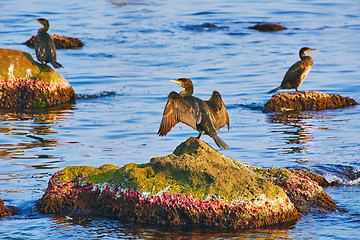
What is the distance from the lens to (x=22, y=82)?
1419 centimetres

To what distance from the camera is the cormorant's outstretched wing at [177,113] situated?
7.93 meters

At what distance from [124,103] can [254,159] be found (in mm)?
5816

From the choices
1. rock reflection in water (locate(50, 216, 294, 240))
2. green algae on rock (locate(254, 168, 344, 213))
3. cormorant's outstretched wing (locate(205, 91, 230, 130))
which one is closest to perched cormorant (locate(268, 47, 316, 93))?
cormorant's outstretched wing (locate(205, 91, 230, 130))

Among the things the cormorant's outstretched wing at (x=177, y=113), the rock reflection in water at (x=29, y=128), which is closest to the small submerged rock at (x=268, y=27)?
the rock reflection in water at (x=29, y=128)

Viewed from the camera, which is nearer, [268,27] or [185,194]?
[185,194]

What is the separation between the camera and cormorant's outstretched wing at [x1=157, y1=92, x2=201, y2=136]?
312 inches

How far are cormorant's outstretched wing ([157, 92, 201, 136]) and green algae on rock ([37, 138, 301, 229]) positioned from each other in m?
0.89

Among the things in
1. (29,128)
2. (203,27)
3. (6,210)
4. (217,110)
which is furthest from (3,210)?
(203,27)

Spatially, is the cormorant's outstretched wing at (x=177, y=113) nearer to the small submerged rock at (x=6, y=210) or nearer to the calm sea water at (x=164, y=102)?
the calm sea water at (x=164, y=102)

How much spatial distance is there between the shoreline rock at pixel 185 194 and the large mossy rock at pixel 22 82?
7.38m

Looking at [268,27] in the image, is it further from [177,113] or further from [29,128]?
[177,113]

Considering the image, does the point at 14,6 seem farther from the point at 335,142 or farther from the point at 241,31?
the point at 335,142

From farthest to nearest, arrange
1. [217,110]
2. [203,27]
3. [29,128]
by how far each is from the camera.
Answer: [203,27] < [29,128] < [217,110]

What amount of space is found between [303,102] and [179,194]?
8308 millimetres
